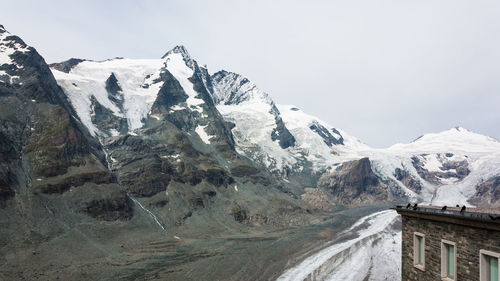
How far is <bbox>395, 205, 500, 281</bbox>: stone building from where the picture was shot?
16859mm

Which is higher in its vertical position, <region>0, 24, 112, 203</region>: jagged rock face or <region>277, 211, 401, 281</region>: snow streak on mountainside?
<region>0, 24, 112, 203</region>: jagged rock face

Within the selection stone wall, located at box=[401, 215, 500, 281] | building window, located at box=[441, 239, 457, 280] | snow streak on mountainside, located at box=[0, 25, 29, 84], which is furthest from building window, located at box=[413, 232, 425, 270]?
snow streak on mountainside, located at box=[0, 25, 29, 84]

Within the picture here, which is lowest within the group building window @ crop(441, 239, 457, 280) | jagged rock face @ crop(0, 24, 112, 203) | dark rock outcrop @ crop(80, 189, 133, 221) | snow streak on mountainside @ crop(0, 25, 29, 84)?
dark rock outcrop @ crop(80, 189, 133, 221)

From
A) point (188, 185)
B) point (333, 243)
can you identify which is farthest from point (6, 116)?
point (333, 243)

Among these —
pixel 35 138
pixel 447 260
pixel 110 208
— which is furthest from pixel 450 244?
pixel 35 138

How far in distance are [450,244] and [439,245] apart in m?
1.02

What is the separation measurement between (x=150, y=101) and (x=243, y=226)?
4369 inches

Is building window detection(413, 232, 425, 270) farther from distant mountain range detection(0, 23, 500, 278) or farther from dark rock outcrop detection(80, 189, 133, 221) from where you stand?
dark rock outcrop detection(80, 189, 133, 221)

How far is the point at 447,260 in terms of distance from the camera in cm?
1962

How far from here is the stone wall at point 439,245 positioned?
56.3 feet

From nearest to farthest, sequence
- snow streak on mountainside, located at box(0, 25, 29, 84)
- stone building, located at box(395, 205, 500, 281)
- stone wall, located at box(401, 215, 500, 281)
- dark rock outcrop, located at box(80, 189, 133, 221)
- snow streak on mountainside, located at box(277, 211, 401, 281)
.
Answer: stone building, located at box(395, 205, 500, 281)
stone wall, located at box(401, 215, 500, 281)
snow streak on mountainside, located at box(277, 211, 401, 281)
dark rock outcrop, located at box(80, 189, 133, 221)
snow streak on mountainside, located at box(0, 25, 29, 84)

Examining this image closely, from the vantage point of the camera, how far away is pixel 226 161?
166 metres

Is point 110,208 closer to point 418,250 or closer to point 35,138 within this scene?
point 35,138

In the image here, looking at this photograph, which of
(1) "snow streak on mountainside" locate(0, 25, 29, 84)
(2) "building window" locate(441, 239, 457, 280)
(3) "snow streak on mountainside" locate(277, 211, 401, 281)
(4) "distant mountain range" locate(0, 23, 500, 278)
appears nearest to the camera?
(2) "building window" locate(441, 239, 457, 280)
